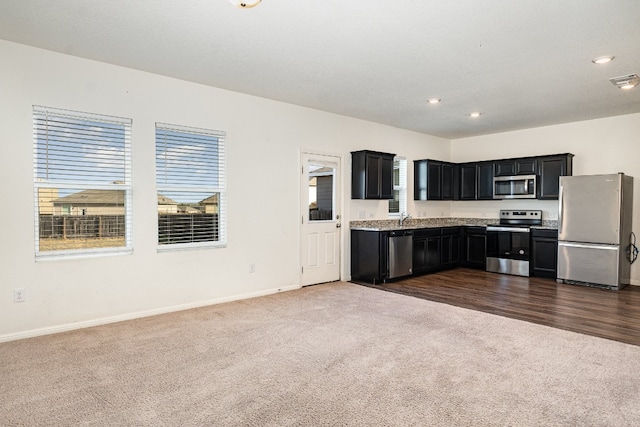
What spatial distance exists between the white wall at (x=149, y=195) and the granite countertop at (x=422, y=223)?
1.35ft

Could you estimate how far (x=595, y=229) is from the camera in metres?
5.64

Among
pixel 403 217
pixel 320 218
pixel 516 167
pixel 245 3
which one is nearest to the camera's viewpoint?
pixel 245 3

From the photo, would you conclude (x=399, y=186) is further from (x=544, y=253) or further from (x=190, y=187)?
(x=190, y=187)

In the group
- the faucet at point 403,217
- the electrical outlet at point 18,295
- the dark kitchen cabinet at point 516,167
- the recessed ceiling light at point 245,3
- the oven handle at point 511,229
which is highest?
the recessed ceiling light at point 245,3

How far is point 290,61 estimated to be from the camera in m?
3.79

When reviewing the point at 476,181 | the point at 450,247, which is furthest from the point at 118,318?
the point at 476,181

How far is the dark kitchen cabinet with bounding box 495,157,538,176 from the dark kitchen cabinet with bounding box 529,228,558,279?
1090 mm

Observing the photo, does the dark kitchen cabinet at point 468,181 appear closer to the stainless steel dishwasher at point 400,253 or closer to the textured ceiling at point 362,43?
the stainless steel dishwasher at point 400,253

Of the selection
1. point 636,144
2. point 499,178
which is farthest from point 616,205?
point 499,178

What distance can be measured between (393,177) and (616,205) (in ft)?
10.6

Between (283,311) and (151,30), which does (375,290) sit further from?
(151,30)

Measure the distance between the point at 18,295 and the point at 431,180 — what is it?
6396mm

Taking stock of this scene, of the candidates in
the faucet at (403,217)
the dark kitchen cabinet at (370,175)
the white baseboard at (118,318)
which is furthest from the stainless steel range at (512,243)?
the white baseboard at (118,318)

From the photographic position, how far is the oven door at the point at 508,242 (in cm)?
655
